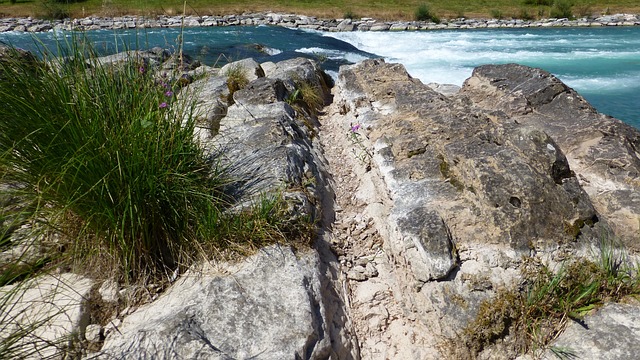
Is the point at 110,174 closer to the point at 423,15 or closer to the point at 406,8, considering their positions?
the point at 423,15

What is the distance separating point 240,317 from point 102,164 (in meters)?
1.12

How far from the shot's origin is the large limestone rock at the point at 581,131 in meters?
3.30

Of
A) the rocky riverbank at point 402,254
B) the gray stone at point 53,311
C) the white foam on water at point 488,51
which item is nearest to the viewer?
the gray stone at point 53,311

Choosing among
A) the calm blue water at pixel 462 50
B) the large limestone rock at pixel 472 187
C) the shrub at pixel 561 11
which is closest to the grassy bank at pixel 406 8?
the shrub at pixel 561 11

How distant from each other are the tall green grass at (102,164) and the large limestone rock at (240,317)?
0.30 metres

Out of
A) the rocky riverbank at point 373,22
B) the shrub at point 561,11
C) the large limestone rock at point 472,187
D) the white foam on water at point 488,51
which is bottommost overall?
the white foam on water at point 488,51

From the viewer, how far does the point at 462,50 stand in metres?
19.0

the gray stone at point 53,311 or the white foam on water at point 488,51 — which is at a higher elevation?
the gray stone at point 53,311

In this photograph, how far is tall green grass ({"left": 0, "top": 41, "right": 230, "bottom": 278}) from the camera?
2299 millimetres

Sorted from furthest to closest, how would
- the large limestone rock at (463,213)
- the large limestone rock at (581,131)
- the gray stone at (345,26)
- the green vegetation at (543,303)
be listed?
the gray stone at (345,26)
the large limestone rock at (581,131)
the large limestone rock at (463,213)
the green vegetation at (543,303)

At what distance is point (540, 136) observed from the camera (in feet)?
11.0

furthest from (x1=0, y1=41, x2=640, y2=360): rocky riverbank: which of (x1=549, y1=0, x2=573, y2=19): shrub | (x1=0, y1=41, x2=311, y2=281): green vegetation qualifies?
(x1=549, y1=0, x2=573, y2=19): shrub

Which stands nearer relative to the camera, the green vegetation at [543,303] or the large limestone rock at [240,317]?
the large limestone rock at [240,317]

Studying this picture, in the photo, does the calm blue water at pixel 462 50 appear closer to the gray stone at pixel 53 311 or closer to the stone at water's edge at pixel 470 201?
the stone at water's edge at pixel 470 201
